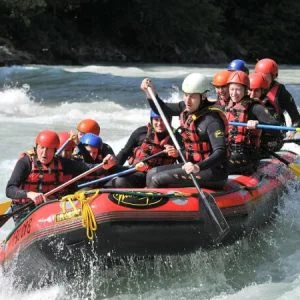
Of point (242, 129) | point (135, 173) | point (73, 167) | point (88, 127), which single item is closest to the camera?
point (73, 167)

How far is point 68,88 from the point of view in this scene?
678 inches

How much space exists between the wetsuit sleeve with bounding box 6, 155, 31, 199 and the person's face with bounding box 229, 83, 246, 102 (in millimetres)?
1802

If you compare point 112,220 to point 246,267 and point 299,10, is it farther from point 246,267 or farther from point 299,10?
point 299,10

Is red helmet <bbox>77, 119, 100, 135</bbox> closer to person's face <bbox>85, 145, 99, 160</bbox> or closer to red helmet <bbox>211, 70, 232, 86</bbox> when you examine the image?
person's face <bbox>85, 145, 99, 160</bbox>

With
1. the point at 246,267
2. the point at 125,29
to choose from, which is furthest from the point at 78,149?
the point at 125,29

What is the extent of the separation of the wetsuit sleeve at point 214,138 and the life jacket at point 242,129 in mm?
1045

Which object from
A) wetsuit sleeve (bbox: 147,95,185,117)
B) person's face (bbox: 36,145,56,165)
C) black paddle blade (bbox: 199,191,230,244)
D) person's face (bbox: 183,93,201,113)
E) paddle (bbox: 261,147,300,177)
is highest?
person's face (bbox: 183,93,201,113)

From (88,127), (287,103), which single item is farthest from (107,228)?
(287,103)

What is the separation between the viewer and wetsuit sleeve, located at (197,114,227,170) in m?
4.36

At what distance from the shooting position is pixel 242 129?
18.0 feet

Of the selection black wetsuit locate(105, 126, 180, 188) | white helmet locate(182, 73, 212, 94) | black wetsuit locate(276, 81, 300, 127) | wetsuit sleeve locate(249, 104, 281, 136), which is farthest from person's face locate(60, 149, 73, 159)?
black wetsuit locate(276, 81, 300, 127)

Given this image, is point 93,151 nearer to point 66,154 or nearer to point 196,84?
point 66,154

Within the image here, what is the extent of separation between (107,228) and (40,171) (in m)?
0.90

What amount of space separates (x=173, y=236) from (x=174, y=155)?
44.0 inches
